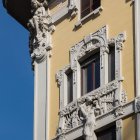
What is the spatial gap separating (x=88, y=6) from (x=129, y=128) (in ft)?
18.7

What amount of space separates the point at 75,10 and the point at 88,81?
297 cm

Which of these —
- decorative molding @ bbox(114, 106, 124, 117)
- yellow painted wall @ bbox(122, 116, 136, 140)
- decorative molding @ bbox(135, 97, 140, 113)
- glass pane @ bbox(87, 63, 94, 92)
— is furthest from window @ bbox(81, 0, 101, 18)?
yellow painted wall @ bbox(122, 116, 136, 140)

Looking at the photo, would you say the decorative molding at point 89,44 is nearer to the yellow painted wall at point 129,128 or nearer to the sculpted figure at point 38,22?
the sculpted figure at point 38,22

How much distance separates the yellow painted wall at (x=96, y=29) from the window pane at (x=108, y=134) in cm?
111

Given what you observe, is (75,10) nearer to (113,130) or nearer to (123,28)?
(123,28)

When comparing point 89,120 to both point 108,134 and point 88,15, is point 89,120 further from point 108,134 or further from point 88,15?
point 88,15

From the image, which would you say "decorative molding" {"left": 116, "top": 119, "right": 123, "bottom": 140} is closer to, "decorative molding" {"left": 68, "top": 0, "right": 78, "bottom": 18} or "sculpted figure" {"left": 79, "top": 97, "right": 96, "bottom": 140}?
"sculpted figure" {"left": 79, "top": 97, "right": 96, "bottom": 140}

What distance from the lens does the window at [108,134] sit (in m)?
26.0

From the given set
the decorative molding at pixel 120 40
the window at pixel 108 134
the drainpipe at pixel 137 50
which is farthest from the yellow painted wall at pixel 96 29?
the window at pixel 108 134

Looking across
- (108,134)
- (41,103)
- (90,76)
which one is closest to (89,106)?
(108,134)

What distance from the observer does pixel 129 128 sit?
83.4 ft

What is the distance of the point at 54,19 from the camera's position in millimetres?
30672

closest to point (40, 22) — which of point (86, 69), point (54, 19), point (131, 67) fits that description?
point (54, 19)

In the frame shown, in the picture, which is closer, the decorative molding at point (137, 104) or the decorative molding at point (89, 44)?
the decorative molding at point (137, 104)
